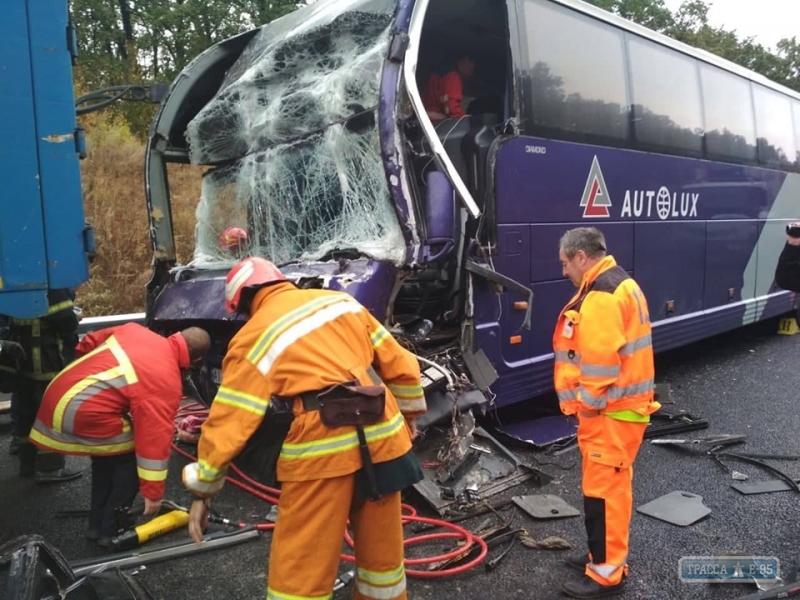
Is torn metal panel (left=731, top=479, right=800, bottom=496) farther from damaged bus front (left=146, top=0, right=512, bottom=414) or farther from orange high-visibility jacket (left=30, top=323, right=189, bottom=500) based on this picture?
orange high-visibility jacket (left=30, top=323, right=189, bottom=500)

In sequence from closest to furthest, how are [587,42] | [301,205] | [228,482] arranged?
[228,482], [301,205], [587,42]

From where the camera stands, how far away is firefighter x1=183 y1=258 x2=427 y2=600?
81.7 inches

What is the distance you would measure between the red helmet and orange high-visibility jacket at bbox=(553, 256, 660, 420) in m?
1.30

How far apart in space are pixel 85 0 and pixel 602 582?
20.2 meters

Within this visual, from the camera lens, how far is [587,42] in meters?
5.27

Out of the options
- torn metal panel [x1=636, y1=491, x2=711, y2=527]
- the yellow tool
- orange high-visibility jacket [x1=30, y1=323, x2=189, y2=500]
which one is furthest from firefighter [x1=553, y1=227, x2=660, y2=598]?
the yellow tool

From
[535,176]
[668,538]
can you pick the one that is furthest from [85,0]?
[668,538]

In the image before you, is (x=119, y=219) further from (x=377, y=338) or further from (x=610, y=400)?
(x=610, y=400)

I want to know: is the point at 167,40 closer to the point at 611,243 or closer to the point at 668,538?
the point at 611,243

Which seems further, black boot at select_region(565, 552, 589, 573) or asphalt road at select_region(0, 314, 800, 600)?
black boot at select_region(565, 552, 589, 573)

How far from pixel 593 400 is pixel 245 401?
1463 millimetres

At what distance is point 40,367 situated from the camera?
13.4 ft

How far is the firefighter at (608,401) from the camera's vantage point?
2746 millimetres
